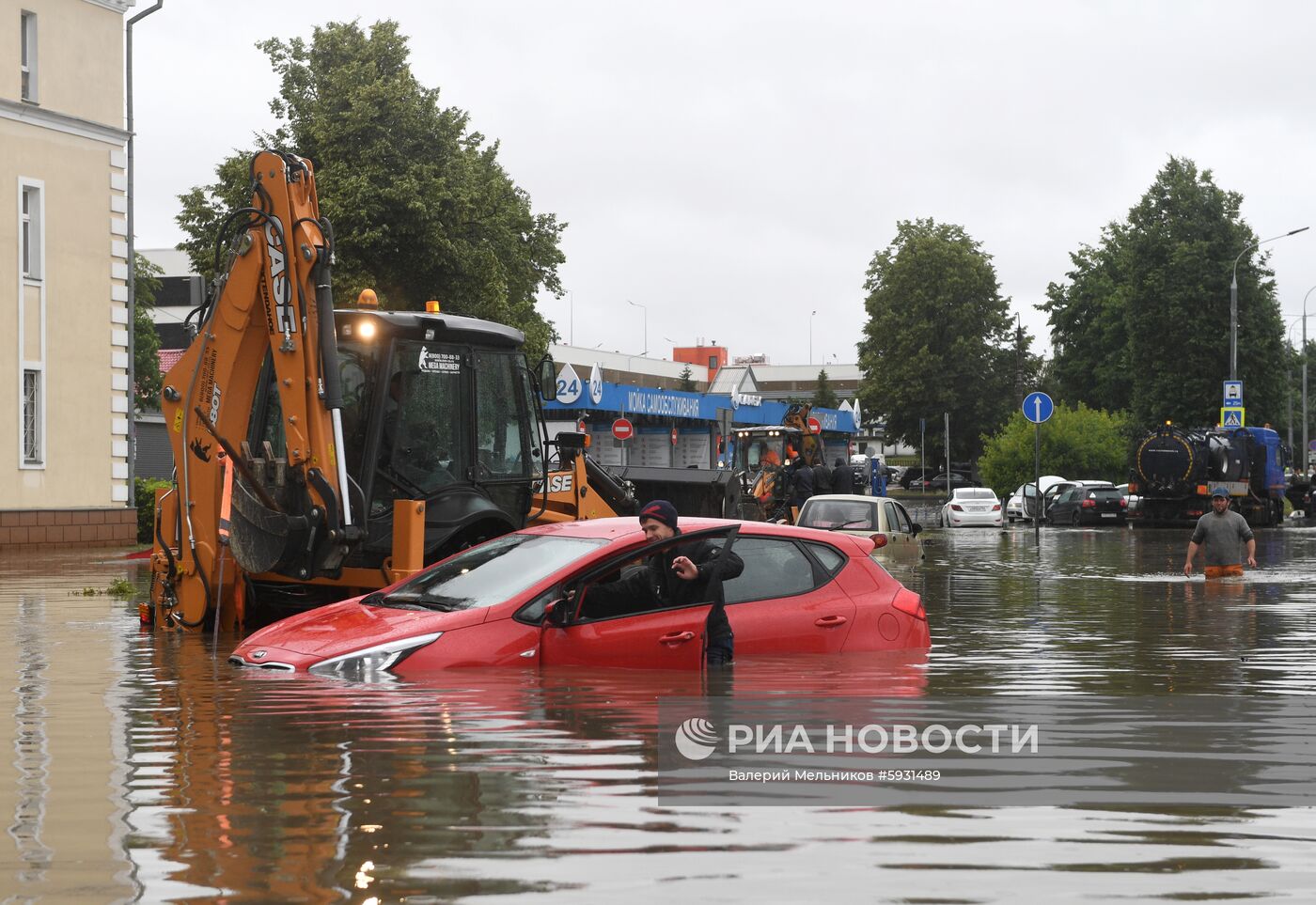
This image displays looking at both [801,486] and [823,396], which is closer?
[801,486]

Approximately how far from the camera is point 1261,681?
435 inches

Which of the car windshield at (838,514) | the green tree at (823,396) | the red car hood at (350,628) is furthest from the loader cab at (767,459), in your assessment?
the green tree at (823,396)

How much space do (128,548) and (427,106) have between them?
15.5 meters

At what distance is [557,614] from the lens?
973 cm

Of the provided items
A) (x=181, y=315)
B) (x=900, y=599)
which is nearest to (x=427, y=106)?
(x=900, y=599)

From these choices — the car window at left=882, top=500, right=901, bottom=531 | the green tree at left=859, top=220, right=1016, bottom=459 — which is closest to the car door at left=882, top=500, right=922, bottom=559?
the car window at left=882, top=500, right=901, bottom=531

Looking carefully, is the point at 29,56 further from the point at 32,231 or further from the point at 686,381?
the point at 686,381

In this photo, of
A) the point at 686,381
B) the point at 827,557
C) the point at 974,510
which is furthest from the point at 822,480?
the point at 686,381

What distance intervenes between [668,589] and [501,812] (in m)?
4.05

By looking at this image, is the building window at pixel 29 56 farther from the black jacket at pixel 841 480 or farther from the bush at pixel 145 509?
the black jacket at pixel 841 480

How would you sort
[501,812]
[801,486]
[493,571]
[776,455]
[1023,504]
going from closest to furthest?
[501,812]
[493,571]
[801,486]
[776,455]
[1023,504]

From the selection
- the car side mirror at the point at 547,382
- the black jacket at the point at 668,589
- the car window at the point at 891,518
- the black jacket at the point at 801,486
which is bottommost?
the black jacket at the point at 668,589

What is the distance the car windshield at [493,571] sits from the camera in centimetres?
1009

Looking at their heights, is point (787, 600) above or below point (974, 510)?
below
